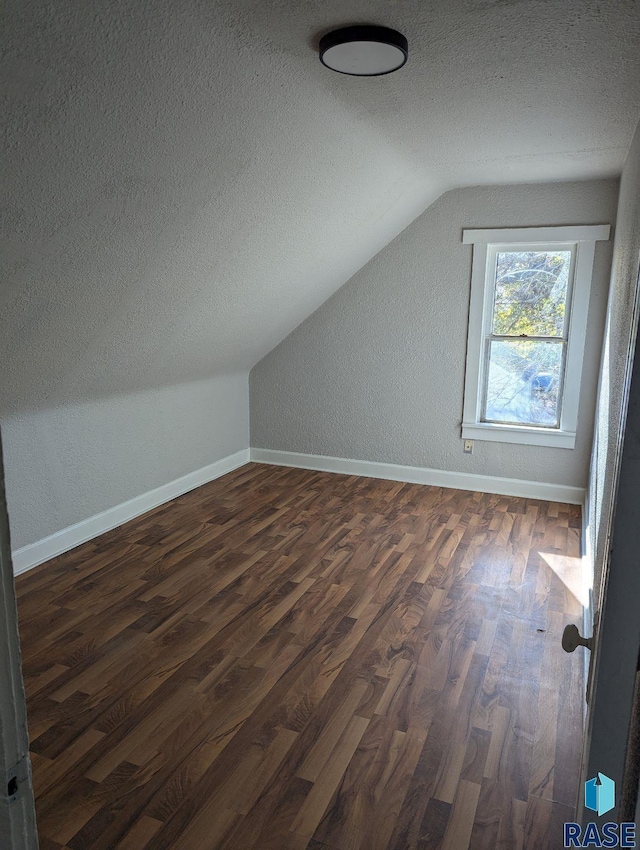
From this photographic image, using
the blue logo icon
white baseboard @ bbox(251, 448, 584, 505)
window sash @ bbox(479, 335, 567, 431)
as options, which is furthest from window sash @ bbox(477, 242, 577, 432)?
the blue logo icon

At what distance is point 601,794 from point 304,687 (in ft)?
5.09

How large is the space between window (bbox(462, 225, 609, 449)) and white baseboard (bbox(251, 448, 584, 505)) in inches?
13.0

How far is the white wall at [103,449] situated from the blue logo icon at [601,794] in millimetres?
2825

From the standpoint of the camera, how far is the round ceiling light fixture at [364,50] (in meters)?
1.77

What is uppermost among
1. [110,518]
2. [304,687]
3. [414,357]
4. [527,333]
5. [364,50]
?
[364,50]

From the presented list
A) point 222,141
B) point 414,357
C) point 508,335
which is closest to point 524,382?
point 508,335

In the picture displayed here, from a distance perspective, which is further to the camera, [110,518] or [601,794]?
[110,518]

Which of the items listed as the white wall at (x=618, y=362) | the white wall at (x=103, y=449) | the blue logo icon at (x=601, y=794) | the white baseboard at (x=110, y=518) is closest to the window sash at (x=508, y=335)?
the white wall at (x=618, y=362)

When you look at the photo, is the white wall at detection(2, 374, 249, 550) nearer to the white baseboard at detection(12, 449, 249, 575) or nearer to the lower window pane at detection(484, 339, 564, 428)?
the white baseboard at detection(12, 449, 249, 575)

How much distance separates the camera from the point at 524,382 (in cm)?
452

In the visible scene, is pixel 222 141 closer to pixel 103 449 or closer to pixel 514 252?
pixel 103 449

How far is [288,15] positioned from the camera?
65.0 inches

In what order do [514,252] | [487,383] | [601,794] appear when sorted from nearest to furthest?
[601,794] → [514,252] → [487,383]

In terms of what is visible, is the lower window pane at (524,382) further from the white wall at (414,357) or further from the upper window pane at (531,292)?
the white wall at (414,357)
